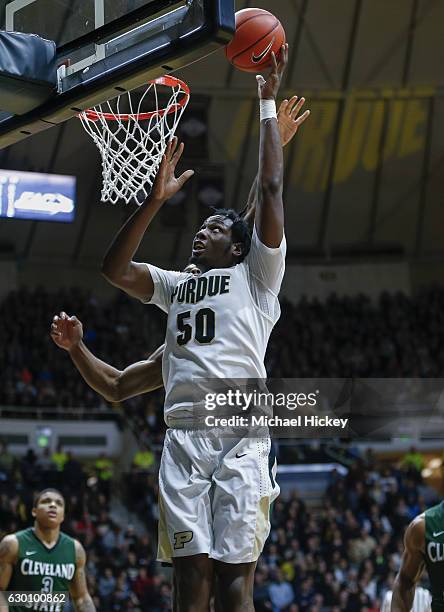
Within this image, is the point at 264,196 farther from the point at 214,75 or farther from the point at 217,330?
the point at 214,75

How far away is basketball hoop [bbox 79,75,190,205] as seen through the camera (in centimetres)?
597

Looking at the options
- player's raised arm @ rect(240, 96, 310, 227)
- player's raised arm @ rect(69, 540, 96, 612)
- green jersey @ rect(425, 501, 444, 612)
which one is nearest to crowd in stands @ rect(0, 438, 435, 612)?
player's raised arm @ rect(69, 540, 96, 612)

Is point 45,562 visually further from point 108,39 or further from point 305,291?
point 305,291

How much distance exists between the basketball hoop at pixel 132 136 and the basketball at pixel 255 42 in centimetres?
87

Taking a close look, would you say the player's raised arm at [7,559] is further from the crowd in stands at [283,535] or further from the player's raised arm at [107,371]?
the crowd in stands at [283,535]

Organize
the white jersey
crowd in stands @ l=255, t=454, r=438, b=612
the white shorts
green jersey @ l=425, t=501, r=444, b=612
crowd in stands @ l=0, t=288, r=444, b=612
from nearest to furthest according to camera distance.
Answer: the white shorts → the white jersey → green jersey @ l=425, t=501, r=444, b=612 → crowd in stands @ l=255, t=454, r=438, b=612 → crowd in stands @ l=0, t=288, r=444, b=612

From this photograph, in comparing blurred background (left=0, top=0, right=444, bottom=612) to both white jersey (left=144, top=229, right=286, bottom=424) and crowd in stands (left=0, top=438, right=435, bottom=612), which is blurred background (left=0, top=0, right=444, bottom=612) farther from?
white jersey (left=144, top=229, right=286, bottom=424)

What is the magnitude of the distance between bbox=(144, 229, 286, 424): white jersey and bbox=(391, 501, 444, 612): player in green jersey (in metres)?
1.61

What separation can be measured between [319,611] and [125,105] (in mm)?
8524

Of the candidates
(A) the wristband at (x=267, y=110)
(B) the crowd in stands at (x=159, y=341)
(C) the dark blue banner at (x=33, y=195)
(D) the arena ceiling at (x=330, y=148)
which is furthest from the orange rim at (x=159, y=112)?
(D) the arena ceiling at (x=330, y=148)

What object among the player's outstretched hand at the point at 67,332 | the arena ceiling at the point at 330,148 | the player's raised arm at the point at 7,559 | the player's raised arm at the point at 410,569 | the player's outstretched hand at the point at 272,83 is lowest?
the player's raised arm at the point at 410,569

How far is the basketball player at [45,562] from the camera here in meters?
6.81

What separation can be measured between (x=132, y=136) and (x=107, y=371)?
179cm

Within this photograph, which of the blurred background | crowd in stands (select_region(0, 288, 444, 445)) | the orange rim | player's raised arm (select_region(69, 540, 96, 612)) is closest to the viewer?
the orange rim
